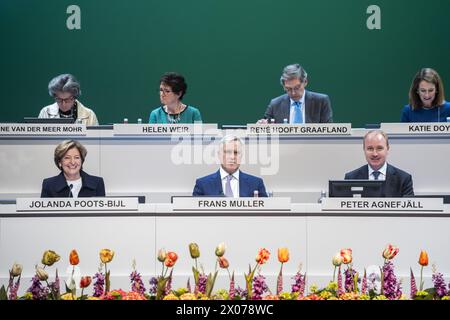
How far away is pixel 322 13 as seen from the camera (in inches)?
390

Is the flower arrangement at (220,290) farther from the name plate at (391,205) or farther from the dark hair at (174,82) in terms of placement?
the dark hair at (174,82)

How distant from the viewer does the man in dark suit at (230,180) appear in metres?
5.81

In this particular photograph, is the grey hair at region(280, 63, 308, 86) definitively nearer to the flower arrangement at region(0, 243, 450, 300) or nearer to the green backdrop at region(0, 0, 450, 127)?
the green backdrop at region(0, 0, 450, 127)

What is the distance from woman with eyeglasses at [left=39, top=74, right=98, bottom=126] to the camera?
723 cm

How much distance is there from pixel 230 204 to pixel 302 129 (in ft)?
7.50

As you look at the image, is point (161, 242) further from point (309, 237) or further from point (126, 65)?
point (126, 65)

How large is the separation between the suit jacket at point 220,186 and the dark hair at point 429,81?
1837mm

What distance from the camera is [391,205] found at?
439 cm

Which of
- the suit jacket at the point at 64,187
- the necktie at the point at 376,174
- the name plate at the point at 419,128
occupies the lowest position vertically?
the suit jacket at the point at 64,187

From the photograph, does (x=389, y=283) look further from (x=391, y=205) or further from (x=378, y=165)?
(x=378, y=165)

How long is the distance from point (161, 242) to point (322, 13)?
6127 mm

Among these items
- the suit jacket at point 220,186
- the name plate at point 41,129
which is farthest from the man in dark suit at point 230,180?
the name plate at point 41,129
